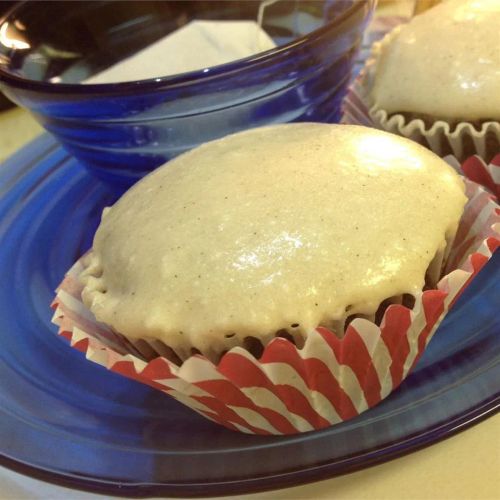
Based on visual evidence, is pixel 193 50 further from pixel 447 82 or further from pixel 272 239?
pixel 272 239

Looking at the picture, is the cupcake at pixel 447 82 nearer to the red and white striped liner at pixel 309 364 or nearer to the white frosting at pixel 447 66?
the white frosting at pixel 447 66

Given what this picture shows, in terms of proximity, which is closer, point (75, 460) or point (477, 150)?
point (75, 460)

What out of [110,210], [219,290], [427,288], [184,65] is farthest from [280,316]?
[184,65]

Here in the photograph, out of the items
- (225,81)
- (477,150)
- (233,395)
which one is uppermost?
(225,81)

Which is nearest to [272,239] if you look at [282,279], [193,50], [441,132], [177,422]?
[282,279]

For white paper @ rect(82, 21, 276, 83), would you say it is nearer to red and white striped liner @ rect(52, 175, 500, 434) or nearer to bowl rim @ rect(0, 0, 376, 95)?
bowl rim @ rect(0, 0, 376, 95)

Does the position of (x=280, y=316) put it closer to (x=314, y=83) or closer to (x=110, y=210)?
(x=110, y=210)
